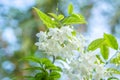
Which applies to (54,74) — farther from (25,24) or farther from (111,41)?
(25,24)

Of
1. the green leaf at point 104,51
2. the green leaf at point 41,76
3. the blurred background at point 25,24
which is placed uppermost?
the blurred background at point 25,24

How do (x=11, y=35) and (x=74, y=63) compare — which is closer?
(x=74, y=63)

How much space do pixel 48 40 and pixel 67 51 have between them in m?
0.04

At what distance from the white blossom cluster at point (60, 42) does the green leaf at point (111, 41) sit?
0.06 meters

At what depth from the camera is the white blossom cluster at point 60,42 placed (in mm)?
619

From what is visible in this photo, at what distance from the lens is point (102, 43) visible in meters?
0.69

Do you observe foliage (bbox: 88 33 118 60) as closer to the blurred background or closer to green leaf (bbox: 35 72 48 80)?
green leaf (bbox: 35 72 48 80)

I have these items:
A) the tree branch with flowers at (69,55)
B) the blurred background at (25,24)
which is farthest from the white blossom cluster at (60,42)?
the blurred background at (25,24)

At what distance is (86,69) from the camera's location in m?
0.61

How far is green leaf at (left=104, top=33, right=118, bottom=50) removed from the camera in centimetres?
67

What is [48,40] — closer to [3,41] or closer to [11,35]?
[3,41]

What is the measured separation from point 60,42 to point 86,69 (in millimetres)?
65

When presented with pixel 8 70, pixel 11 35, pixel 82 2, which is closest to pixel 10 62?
pixel 8 70

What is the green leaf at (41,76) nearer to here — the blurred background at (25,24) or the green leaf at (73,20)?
the green leaf at (73,20)
